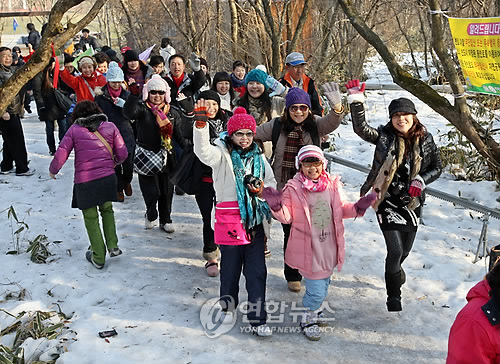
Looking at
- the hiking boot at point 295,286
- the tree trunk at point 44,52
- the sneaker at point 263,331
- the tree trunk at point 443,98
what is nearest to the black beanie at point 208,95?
the tree trunk at point 44,52

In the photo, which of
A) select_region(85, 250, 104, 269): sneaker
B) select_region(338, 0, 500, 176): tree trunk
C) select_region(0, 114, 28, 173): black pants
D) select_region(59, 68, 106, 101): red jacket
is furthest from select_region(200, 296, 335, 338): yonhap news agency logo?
select_region(0, 114, 28, 173): black pants

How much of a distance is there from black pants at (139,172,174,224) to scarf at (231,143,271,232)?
6.43ft

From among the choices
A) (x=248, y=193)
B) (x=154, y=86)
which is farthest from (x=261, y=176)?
(x=154, y=86)

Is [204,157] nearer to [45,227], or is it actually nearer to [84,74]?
[45,227]

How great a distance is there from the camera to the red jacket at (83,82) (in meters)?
7.00

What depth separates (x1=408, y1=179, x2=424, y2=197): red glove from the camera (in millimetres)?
3963

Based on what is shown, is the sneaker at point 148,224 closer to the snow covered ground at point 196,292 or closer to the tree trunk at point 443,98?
the snow covered ground at point 196,292

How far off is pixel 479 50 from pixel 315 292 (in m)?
2.51

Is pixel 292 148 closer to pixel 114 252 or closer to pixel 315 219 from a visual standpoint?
pixel 315 219

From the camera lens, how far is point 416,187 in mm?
3965

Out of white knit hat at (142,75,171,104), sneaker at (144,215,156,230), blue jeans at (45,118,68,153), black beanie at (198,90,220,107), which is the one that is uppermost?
white knit hat at (142,75,171,104)

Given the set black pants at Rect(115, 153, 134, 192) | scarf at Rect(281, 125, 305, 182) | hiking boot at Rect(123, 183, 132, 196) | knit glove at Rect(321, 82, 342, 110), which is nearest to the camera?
knit glove at Rect(321, 82, 342, 110)

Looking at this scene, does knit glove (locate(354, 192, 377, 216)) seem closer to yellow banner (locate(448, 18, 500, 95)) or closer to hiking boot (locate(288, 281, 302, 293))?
hiking boot (locate(288, 281, 302, 293))

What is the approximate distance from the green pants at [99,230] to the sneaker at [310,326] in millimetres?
2174
